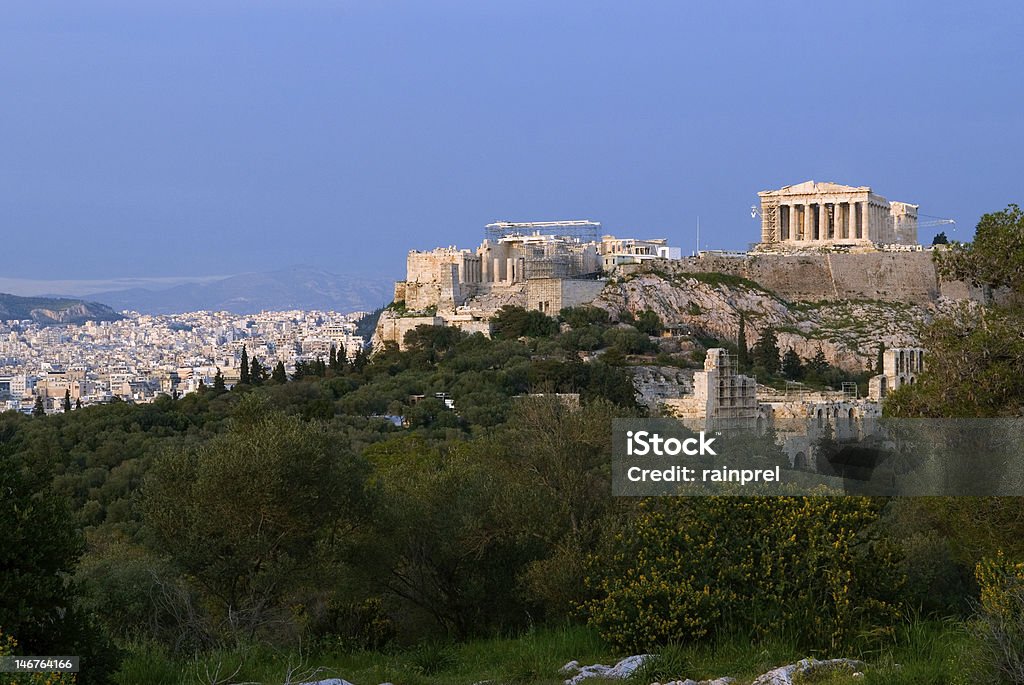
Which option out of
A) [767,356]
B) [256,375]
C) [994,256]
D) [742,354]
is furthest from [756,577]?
[256,375]

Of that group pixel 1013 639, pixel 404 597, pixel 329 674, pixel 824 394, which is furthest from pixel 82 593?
pixel 824 394

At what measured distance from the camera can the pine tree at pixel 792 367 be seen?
5194cm

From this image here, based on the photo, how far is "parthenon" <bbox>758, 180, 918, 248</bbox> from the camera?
230 ft

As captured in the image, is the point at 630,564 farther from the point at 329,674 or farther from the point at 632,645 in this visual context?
the point at 329,674

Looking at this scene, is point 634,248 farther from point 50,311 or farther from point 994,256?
point 50,311

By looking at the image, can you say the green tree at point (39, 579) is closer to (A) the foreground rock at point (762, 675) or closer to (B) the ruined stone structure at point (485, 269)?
(A) the foreground rock at point (762, 675)

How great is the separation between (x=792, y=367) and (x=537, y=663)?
4368 cm

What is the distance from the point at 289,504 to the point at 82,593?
13.5 ft

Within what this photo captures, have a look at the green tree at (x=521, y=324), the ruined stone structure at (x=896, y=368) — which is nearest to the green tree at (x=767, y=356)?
the green tree at (x=521, y=324)

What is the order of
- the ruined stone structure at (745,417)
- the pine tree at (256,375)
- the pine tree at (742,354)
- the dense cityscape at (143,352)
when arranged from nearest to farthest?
the ruined stone structure at (745,417)
the pine tree at (742,354)
the pine tree at (256,375)
the dense cityscape at (143,352)

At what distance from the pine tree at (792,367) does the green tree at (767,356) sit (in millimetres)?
405

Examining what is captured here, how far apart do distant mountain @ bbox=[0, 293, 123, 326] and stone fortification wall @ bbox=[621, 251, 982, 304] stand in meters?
121

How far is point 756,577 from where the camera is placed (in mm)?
10938

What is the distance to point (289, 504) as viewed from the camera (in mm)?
13617
